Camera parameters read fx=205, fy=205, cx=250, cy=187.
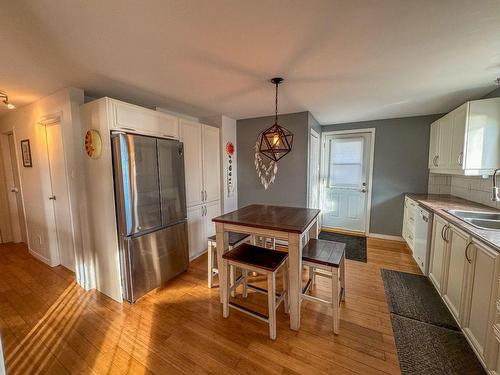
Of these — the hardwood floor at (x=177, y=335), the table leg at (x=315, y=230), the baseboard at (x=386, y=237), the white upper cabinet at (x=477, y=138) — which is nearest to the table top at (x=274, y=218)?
the table leg at (x=315, y=230)

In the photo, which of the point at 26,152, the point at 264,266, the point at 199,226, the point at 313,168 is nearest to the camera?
the point at 264,266

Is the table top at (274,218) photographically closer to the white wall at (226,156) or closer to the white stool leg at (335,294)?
the white stool leg at (335,294)

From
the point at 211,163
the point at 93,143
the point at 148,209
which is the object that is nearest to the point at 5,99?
the point at 93,143

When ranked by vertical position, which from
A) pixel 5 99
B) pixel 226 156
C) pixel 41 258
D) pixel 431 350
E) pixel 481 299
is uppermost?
pixel 5 99

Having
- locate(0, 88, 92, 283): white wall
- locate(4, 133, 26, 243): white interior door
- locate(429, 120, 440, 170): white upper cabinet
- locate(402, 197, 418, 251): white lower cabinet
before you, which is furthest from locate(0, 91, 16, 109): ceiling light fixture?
locate(429, 120, 440, 170): white upper cabinet

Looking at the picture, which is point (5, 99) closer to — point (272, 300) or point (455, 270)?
point (272, 300)

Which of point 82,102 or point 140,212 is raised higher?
point 82,102

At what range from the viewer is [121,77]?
1.98 meters

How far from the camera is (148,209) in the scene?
86.7 inches

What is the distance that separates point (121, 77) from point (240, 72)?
1159 mm

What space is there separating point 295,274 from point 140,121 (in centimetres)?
219

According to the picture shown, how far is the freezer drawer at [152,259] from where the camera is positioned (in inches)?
82.4

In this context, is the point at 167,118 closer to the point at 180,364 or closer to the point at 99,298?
the point at 99,298

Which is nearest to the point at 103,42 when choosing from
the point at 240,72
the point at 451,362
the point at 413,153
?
the point at 240,72
